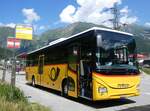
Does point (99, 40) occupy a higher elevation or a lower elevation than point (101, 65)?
higher

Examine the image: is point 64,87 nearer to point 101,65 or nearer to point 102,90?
point 102,90

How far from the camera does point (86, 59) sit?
532 inches

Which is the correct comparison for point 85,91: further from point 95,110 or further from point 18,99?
point 18,99

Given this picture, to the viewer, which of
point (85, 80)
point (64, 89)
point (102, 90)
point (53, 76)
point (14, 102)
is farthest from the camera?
point (53, 76)

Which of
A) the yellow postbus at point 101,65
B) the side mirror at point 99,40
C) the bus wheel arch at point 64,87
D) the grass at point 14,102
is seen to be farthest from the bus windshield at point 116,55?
the bus wheel arch at point 64,87

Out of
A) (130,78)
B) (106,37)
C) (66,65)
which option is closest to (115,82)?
(130,78)

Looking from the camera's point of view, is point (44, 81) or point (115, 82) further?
point (44, 81)

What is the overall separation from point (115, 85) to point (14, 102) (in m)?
4.22

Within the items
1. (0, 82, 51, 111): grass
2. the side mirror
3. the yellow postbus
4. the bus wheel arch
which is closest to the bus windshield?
the yellow postbus

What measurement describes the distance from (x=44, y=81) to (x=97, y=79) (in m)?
8.13

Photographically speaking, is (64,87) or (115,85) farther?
(64,87)

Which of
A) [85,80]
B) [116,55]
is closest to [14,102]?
[85,80]

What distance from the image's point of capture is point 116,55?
13281 millimetres

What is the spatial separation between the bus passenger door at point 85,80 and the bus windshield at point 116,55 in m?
0.76
